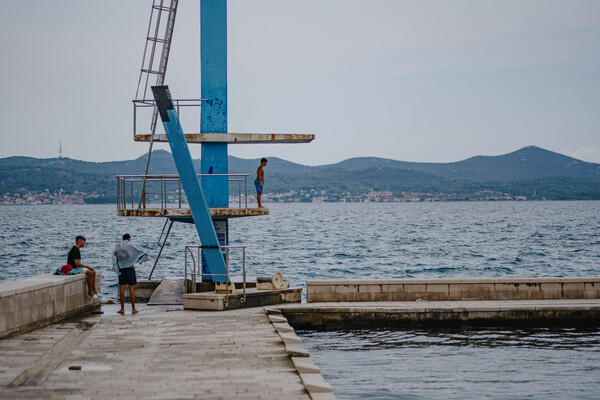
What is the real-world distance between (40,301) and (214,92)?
7.49m

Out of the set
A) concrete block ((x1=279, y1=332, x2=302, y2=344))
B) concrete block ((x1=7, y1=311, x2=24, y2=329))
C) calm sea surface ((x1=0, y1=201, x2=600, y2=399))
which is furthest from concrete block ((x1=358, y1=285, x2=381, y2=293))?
concrete block ((x1=7, y1=311, x2=24, y2=329))

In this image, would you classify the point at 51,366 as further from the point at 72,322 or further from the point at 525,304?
the point at 525,304

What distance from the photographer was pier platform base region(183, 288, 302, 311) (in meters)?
16.9

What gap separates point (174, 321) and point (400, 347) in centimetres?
471

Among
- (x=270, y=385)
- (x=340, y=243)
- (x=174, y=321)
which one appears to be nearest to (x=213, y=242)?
(x=174, y=321)

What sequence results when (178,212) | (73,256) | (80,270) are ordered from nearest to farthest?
(73,256), (80,270), (178,212)

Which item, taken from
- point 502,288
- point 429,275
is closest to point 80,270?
point 502,288

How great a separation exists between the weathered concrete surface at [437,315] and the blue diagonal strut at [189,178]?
2.38m

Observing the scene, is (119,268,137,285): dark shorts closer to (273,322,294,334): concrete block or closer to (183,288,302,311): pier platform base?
(183,288,302,311): pier platform base

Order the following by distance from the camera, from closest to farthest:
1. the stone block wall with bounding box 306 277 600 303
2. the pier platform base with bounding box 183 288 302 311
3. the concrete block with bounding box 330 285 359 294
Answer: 1. the pier platform base with bounding box 183 288 302 311
2. the concrete block with bounding box 330 285 359 294
3. the stone block wall with bounding box 306 277 600 303

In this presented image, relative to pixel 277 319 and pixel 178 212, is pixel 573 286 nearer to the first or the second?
pixel 277 319

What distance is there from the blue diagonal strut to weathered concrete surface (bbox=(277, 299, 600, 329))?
2381 mm

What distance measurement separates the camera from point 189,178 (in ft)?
57.6

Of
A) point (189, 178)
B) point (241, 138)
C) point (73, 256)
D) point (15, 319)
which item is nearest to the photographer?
point (15, 319)
